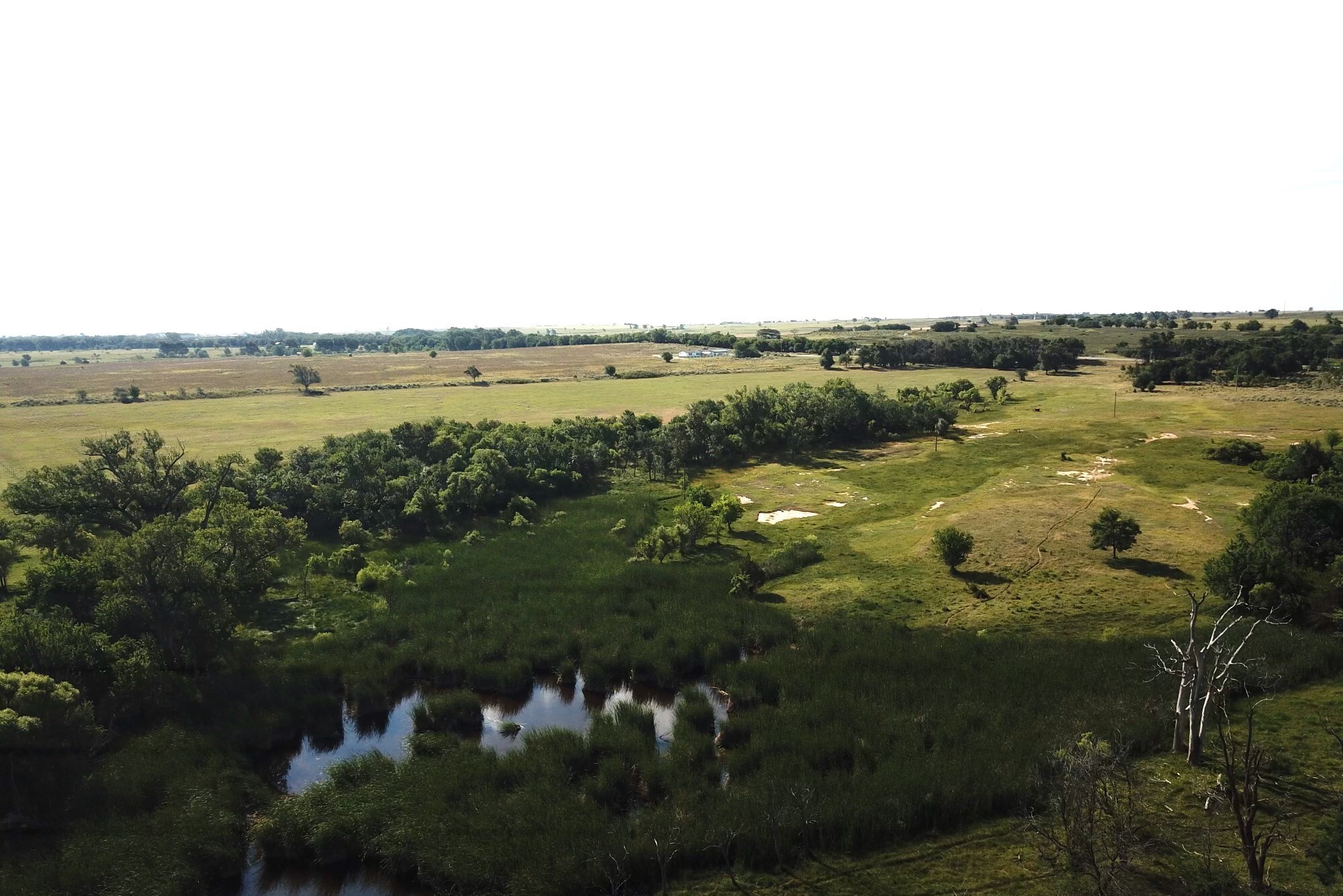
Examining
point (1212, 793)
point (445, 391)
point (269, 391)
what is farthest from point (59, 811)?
point (269, 391)

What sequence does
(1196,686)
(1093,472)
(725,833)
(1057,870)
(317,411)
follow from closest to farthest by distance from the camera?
1. (1057,870)
2. (725,833)
3. (1196,686)
4. (1093,472)
5. (317,411)

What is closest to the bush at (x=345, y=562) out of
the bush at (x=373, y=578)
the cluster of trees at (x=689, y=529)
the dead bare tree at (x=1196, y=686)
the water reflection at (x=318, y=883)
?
the bush at (x=373, y=578)

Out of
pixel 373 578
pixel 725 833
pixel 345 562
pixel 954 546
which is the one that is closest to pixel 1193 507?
pixel 954 546

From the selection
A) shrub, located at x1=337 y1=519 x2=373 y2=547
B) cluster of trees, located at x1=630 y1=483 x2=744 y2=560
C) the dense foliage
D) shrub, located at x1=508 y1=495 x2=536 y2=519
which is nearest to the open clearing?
cluster of trees, located at x1=630 y1=483 x2=744 y2=560

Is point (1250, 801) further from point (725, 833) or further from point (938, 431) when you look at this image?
point (938, 431)

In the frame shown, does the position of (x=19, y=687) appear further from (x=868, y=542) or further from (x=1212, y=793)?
(x=868, y=542)

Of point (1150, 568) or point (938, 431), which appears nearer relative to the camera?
point (1150, 568)

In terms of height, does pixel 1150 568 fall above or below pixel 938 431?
below
